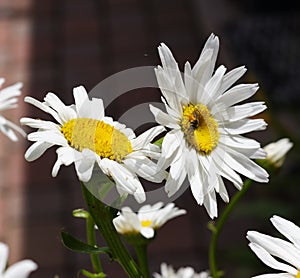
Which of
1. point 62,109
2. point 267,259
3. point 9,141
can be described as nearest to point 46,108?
point 62,109

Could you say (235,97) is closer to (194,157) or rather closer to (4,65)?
(194,157)

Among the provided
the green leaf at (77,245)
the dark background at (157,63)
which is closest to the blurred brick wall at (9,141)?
the dark background at (157,63)

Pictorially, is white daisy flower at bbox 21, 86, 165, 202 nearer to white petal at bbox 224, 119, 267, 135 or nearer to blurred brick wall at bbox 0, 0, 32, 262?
white petal at bbox 224, 119, 267, 135

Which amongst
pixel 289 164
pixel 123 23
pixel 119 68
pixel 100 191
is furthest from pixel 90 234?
pixel 123 23

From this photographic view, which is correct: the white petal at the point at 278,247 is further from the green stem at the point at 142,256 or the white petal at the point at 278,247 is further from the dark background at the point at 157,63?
the dark background at the point at 157,63

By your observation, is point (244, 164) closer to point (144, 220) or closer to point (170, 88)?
point (170, 88)

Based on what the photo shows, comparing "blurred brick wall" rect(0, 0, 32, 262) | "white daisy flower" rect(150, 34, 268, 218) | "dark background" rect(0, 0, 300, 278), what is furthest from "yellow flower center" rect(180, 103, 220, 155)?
"blurred brick wall" rect(0, 0, 32, 262)
